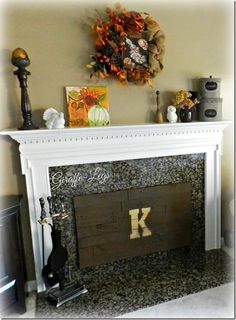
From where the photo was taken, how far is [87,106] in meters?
1.82

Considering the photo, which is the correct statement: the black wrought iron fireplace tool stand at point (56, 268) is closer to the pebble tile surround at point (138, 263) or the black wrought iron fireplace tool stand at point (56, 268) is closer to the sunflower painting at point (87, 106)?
the pebble tile surround at point (138, 263)

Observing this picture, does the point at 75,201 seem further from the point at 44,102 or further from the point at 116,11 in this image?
the point at 116,11

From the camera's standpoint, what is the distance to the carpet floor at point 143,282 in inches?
66.7

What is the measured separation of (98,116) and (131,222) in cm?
85

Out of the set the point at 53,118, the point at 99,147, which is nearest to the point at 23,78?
the point at 53,118

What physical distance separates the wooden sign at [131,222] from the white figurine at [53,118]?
544 millimetres

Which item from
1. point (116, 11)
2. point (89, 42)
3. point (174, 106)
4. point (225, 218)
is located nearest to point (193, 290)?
point (225, 218)

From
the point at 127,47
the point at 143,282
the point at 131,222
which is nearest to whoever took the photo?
the point at 127,47

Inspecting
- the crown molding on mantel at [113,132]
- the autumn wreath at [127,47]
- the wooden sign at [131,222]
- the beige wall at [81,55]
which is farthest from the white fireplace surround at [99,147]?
the autumn wreath at [127,47]

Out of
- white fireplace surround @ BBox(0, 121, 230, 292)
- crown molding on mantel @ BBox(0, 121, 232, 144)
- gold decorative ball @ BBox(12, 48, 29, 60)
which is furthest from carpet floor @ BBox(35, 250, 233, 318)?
gold decorative ball @ BBox(12, 48, 29, 60)

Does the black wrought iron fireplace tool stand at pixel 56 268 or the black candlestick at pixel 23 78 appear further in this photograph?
the black wrought iron fireplace tool stand at pixel 56 268

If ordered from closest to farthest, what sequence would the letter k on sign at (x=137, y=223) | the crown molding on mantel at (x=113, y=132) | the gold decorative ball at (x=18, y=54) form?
the gold decorative ball at (x=18, y=54) → the crown molding on mantel at (x=113, y=132) → the letter k on sign at (x=137, y=223)

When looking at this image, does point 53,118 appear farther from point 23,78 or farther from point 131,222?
point 131,222

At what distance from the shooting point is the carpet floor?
5.56 feet
